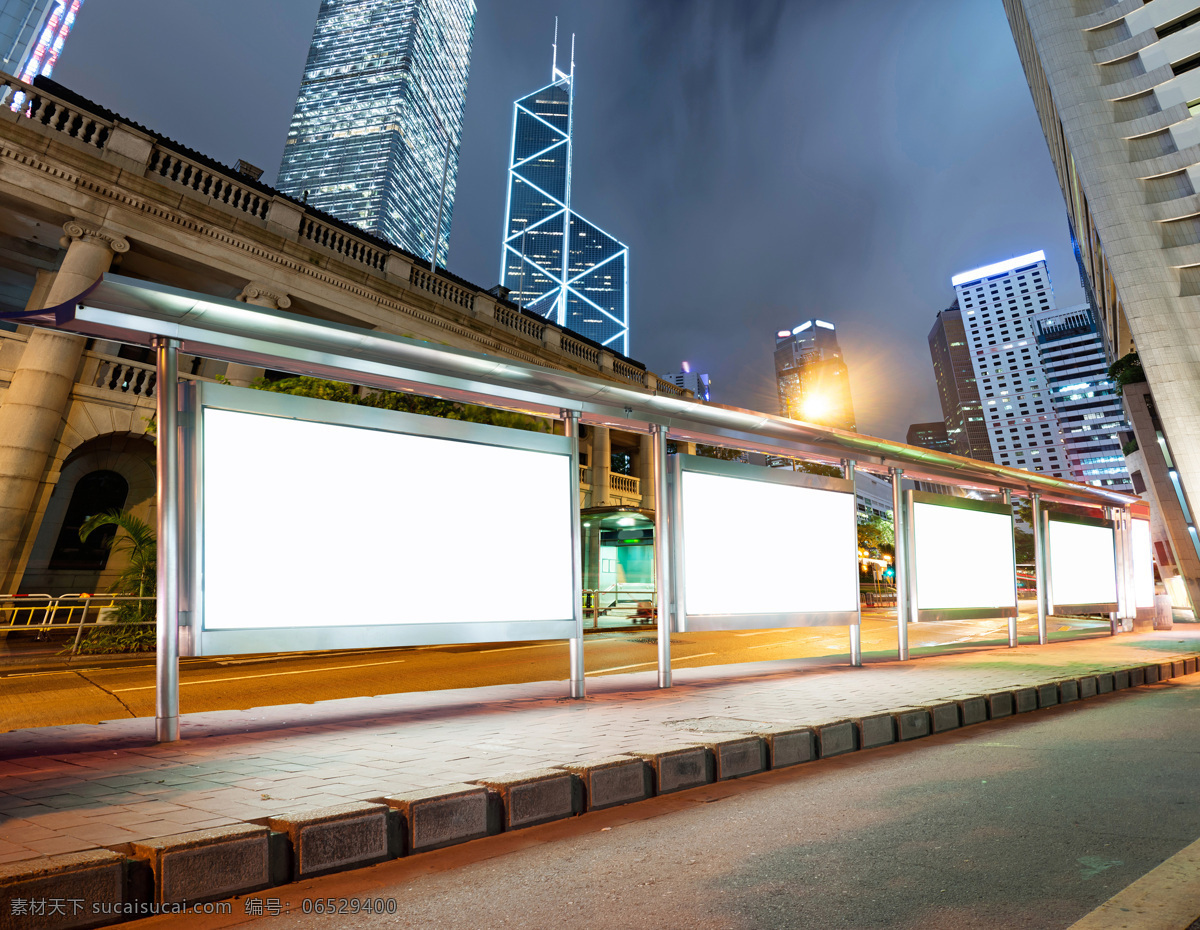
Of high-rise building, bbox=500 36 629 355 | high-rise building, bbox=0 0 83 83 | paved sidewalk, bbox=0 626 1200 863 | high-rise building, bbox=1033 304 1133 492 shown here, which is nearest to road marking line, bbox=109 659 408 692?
paved sidewalk, bbox=0 626 1200 863

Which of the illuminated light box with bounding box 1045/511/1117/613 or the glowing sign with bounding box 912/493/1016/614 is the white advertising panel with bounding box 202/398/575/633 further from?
the illuminated light box with bounding box 1045/511/1117/613

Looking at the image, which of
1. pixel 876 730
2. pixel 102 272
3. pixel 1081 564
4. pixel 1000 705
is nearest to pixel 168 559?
pixel 876 730

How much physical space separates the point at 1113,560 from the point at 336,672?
16581mm

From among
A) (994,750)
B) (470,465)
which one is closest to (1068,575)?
(994,750)

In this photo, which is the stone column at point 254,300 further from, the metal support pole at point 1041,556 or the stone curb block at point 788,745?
the metal support pole at point 1041,556

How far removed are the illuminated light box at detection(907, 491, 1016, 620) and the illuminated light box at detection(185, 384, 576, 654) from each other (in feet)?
21.4

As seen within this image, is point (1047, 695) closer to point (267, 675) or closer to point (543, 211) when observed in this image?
point (267, 675)

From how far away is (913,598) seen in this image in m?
10.7

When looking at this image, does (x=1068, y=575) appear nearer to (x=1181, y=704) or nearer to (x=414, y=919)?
(x=1181, y=704)

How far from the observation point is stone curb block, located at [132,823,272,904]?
2748 mm

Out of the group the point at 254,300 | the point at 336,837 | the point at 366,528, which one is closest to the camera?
the point at 336,837

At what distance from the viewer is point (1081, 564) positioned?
589 inches

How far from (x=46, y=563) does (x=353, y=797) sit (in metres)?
18.1

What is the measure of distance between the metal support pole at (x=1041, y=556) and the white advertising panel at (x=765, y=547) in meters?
5.87
